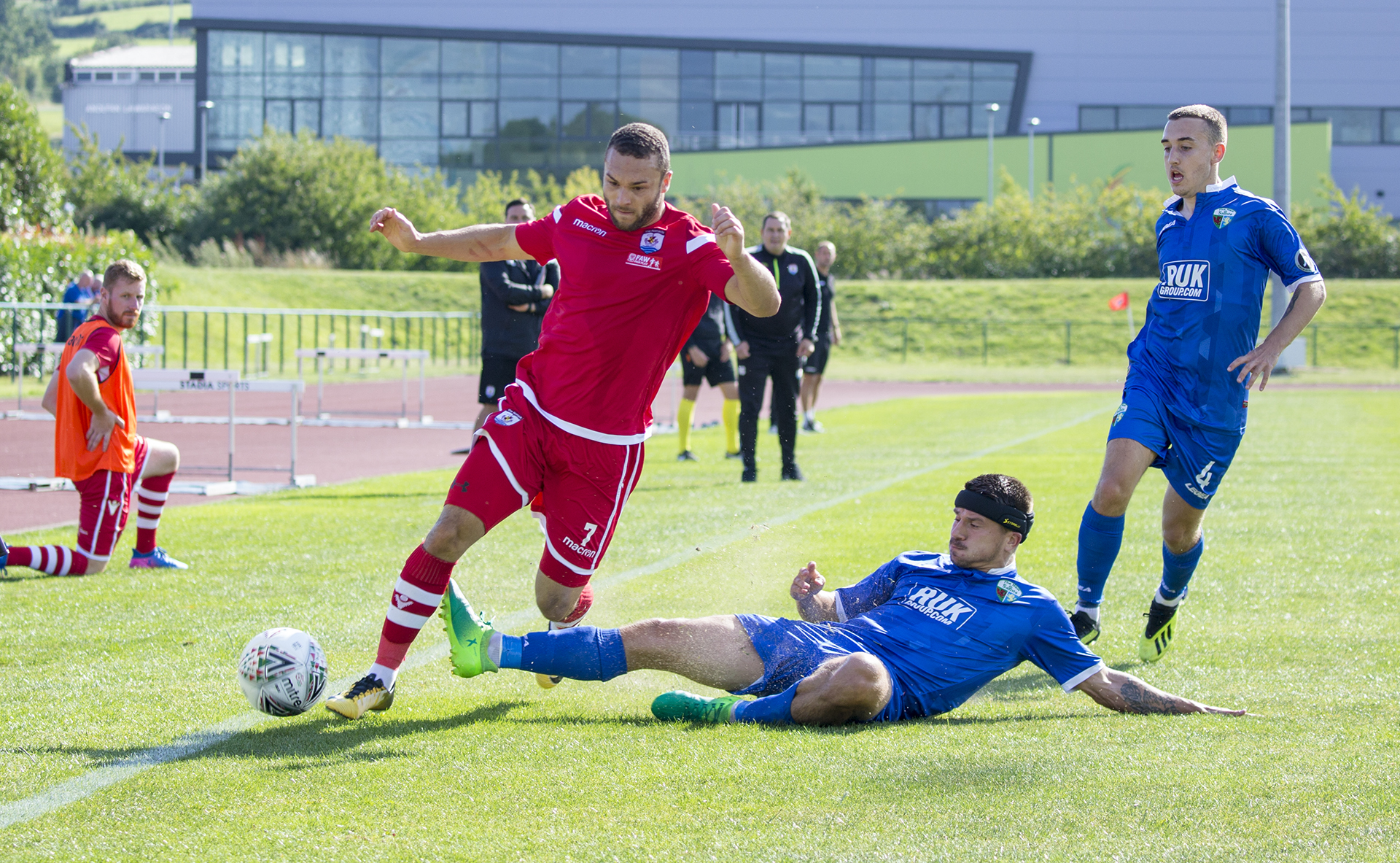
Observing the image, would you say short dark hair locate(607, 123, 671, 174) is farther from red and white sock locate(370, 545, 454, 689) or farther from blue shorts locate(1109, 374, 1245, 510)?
blue shorts locate(1109, 374, 1245, 510)

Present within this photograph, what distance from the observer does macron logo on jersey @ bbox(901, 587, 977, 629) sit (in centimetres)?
465

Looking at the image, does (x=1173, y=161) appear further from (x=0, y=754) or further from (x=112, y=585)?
(x=112, y=585)

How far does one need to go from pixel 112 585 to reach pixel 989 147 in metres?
50.8

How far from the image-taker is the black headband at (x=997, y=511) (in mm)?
4629

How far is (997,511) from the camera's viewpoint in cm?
463

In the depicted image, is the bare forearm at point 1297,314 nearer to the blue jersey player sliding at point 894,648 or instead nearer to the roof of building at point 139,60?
the blue jersey player sliding at point 894,648

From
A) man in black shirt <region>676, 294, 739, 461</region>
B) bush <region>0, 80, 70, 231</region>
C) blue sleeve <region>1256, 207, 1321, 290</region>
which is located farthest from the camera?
bush <region>0, 80, 70, 231</region>

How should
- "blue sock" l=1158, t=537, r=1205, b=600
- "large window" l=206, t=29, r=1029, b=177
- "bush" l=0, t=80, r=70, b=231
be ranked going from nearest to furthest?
1. "blue sock" l=1158, t=537, r=1205, b=600
2. "bush" l=0, t=80, r=70, b=231
3. "large window" l=206, t=29, r=1029, b=177

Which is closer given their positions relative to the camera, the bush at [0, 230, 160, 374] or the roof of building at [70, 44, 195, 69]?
the bush at [0, 230, 160, 374]

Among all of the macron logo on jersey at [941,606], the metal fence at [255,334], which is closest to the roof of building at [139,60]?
the metal fence at [255,334]

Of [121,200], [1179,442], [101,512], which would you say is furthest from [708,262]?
[121,200]

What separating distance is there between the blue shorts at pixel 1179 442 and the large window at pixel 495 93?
173 ft

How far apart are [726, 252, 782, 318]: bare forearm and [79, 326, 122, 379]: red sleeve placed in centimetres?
414

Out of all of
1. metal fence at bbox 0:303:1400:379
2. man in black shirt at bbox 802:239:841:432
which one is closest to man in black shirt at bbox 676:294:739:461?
man in black shirt at bbox 802:239:841:432
